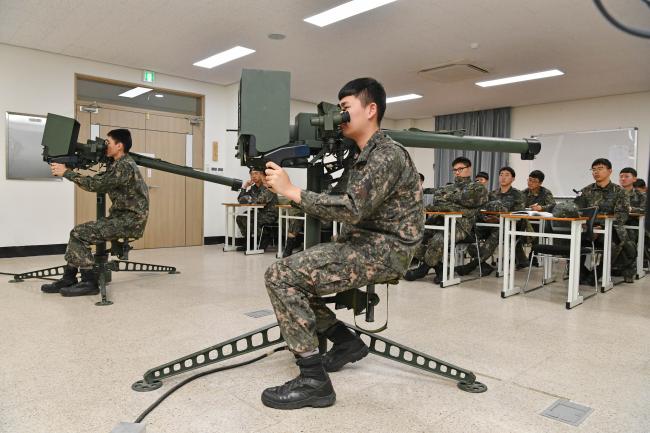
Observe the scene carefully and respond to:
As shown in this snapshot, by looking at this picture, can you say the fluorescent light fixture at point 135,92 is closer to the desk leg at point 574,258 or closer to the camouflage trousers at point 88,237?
the camouflage trousers at point 88,237

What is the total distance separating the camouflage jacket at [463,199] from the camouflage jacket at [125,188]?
9.71ft

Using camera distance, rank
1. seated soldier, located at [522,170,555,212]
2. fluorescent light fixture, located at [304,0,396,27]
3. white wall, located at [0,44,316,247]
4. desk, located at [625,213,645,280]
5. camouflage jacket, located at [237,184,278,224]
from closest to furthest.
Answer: fluorescent light fixture, located at [304,0,396,27]
desk, located at [625,213,645,280]
white wall, located at [0,44,316,247]
seated soldier, located at [522,170,555,212]
camouflage jacket, located at [237,184,278,224]

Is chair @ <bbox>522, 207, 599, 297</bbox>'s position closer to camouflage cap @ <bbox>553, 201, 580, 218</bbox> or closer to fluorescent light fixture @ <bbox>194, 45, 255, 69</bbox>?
camouflage cap @ <bbox>553, 201, 580, 218</bbox>

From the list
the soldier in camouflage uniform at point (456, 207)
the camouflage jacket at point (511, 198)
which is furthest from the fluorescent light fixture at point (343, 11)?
the camouflage jacket at point (511, 198)

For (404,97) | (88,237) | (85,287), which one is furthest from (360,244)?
(404,97)

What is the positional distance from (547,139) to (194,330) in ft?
28.0

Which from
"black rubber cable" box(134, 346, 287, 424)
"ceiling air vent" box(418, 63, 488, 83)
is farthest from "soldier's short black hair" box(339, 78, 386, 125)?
"ceiling air vent" box(418, 63, 488, 83)

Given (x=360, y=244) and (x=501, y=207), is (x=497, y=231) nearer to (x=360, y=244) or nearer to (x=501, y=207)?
(x=501, y=207)

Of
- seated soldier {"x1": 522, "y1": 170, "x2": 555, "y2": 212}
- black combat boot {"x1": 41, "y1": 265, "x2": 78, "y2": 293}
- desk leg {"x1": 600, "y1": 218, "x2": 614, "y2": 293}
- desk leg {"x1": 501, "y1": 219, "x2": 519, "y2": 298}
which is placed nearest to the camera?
black combat boot {"x1": 41, "y1": 265, "x2": 78, "y2": 293}

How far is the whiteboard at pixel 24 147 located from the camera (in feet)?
19.8

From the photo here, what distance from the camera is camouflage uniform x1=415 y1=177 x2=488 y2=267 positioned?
4.97 m

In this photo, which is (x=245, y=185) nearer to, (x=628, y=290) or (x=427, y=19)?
(x=427, y=19)

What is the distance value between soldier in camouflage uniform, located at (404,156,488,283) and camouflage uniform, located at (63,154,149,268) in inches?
111

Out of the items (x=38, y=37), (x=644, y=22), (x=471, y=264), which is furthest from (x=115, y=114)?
(x=644, y=22)
